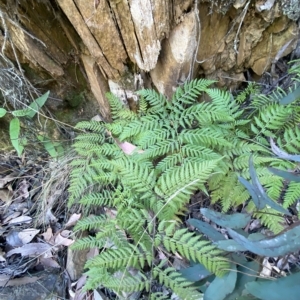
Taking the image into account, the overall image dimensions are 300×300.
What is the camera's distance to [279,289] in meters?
1.26

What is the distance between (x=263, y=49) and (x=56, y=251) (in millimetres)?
2114

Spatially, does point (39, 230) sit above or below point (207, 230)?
below

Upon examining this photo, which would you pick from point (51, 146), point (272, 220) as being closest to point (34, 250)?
point (51, 146)

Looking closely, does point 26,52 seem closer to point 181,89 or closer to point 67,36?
point 67,36

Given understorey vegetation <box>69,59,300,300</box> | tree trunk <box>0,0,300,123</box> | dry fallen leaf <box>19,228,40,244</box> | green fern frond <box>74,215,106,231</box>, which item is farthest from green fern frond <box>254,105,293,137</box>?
dry fallen leaf <box>19,228,40,244</box>

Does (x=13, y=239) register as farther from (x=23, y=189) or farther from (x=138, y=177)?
(x=138, y=177)

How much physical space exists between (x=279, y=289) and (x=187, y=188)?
0.72 metres

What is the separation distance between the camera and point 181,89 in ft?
7.22

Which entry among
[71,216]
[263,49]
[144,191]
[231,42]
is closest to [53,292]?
[71,216]

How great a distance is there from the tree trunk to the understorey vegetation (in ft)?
0.58

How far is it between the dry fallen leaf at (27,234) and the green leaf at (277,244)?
1.77 metres

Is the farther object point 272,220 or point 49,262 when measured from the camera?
point 49,262

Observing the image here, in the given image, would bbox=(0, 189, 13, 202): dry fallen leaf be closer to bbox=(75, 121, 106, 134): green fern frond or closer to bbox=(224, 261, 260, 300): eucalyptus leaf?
bbox=(75, 121, 106, 134): green fern frond

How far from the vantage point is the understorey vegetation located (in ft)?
4.99
